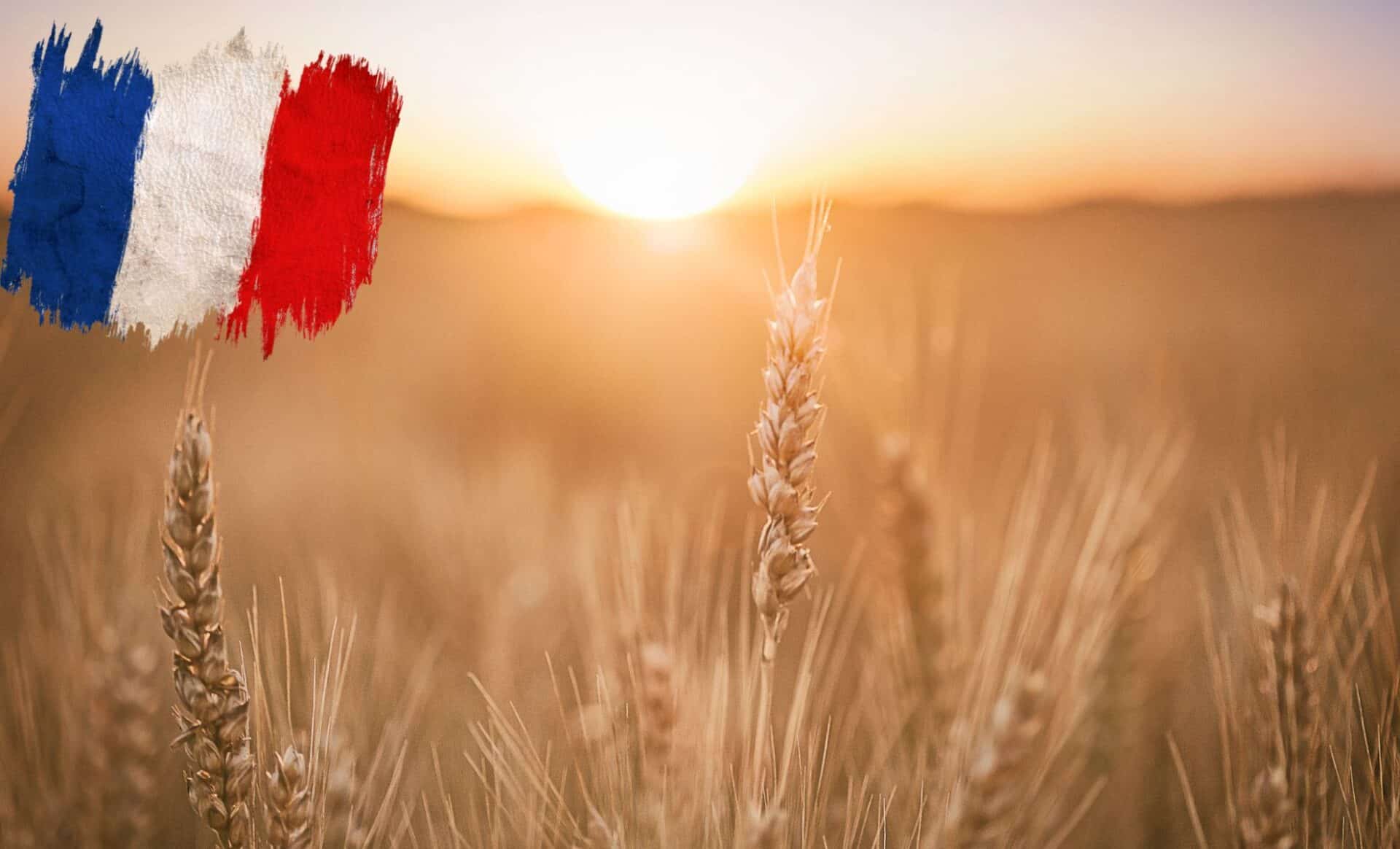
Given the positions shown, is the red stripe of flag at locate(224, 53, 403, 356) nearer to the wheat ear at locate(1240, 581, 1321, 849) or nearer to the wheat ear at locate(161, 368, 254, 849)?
the wheat ear at locate(161, 368, 254, 849)

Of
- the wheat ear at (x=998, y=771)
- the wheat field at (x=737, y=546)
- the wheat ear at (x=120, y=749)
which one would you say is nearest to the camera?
the wheat ear at (x=998, y=771)

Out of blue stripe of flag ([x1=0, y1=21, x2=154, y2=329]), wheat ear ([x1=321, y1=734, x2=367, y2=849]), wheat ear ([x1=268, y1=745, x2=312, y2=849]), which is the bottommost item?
wheat ear ([x1=321, y1=734, x2=367, y2=849])

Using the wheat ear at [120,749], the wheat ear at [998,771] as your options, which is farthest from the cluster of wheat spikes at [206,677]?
the wheat ear at [998,771]

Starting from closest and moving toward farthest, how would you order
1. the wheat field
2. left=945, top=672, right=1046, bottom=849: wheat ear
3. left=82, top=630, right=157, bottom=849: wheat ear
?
left=945, top=672, right=1046, bottom=849: wheat ear
the wheat field
left=82, top=630, right=157, bottom=849: wheat ear

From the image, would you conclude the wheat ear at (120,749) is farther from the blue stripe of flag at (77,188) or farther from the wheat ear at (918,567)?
the wheat ear at (918,567)

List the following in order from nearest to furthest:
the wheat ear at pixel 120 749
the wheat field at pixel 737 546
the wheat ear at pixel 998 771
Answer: the wheat ear at pixel 998 771, the wheat field at pixel 737 546, the wheat ear at pixel 120 749

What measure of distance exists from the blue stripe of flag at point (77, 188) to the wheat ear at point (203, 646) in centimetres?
40

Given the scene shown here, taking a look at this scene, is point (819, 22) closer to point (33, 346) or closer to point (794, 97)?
point (794, 97)

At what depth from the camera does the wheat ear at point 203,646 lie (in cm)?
60

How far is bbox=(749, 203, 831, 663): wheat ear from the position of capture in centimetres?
61

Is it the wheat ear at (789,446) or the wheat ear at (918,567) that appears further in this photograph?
the wheat ear at (918,567)

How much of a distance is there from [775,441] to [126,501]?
3.05ft

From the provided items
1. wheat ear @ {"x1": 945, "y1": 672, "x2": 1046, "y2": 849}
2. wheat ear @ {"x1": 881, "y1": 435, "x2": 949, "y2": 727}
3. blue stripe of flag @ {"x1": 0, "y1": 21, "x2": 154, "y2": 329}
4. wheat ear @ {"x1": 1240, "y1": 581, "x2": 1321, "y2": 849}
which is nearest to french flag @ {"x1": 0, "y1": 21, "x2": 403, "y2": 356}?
blue stripe of flag @ {"x1": 0, "y1": 21, "x2": 154, "y2": 329}

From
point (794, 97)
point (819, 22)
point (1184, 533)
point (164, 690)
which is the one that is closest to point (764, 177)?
point (794, 97)
